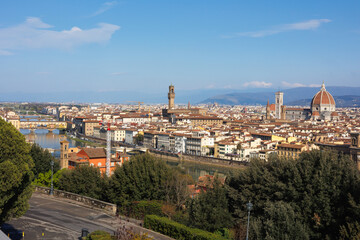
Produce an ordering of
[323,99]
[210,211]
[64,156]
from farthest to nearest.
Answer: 1. [323,99]
2. [64,156]
3. [210,211]

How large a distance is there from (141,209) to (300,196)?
3.60 meters

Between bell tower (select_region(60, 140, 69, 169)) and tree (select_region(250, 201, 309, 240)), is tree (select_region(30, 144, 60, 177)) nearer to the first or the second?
bell tower (select_region(60, 140, 69, 169))

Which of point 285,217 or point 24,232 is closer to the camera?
point 285,217

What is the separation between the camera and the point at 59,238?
25.5ft

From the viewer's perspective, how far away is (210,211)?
26.8ft

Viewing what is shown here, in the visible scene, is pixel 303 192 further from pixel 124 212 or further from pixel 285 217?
pixel 124 212

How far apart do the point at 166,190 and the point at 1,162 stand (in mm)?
4379

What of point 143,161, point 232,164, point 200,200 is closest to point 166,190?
point 143,161

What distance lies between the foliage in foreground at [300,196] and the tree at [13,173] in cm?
398

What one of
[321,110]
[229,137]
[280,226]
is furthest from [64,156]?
[321,110]

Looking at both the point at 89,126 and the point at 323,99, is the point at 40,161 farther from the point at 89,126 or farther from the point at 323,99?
the point at 323,99

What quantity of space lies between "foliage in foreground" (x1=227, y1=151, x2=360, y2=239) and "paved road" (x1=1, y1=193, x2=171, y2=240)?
6.31ft

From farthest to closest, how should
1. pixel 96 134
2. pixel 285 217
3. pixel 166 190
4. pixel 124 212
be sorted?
pixel 96 134
pixel 166 190
pixel 124 212
pixel 285 217

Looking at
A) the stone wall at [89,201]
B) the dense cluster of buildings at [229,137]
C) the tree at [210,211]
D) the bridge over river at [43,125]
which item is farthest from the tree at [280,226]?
the bridge over river at [43,125]
